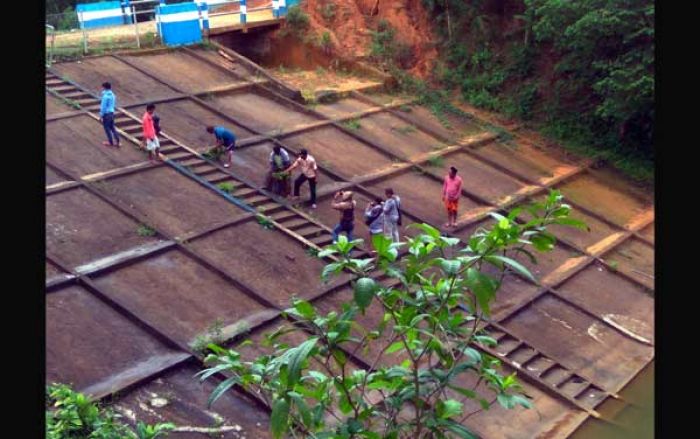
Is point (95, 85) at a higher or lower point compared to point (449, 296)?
lower

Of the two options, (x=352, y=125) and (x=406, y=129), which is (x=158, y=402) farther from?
(x=406, y=129)

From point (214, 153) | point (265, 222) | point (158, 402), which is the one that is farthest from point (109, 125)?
point (158, 402)

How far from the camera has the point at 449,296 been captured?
4.00 meters

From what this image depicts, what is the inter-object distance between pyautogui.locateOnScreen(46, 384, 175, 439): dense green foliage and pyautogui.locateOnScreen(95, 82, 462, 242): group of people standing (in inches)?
237

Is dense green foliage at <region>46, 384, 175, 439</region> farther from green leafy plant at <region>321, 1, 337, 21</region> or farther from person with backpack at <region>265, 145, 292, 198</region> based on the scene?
green leafy plant at <region>321, 1, 337, 21</region>

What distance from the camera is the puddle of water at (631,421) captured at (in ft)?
37.7

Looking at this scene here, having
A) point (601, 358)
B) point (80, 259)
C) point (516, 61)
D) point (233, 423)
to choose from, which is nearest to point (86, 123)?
point (80, 259)

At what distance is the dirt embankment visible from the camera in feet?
74.1

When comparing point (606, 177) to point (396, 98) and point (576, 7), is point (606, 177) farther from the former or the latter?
point (396, 98)

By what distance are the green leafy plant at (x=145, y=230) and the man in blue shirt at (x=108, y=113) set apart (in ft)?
9.02

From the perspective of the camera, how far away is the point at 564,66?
20.8 metres

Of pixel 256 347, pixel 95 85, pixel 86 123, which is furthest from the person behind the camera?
pixel 95 85

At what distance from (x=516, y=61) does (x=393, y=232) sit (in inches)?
430

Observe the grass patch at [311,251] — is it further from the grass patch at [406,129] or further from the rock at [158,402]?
the grass patch at [406,129]
